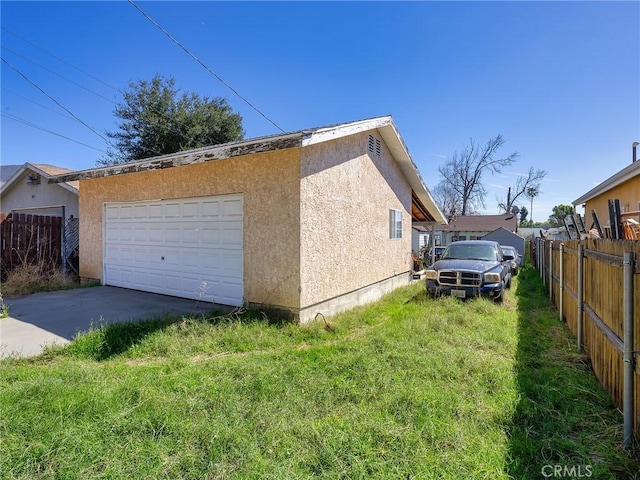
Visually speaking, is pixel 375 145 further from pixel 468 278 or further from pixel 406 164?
pixel 468 278

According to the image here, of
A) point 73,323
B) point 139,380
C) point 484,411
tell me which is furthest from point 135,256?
point 484,411

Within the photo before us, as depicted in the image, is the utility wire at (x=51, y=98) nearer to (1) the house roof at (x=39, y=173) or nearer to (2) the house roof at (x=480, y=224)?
(1) the house roof at (x=39, y=173)

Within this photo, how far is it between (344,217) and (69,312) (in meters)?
6.31

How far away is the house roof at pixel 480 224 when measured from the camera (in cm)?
3538

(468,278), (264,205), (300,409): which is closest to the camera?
A: (300,409)

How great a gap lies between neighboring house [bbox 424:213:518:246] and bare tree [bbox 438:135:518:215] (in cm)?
759

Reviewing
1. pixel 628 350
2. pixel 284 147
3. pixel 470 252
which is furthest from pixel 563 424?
pixel 470 252

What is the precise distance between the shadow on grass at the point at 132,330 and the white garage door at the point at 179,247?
92 cm

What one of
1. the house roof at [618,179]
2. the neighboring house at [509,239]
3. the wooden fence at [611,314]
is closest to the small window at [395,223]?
the wooden fence at [611,314]

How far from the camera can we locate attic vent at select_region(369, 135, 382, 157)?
904 cm

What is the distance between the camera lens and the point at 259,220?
6.68m

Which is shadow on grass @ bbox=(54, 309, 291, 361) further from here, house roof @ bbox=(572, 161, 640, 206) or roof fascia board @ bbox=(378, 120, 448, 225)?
house roof @ bbox=(572, 161, 640, 206)

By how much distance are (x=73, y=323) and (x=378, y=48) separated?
12.0 metres

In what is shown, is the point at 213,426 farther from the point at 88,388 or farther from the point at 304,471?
the point at 88,388
